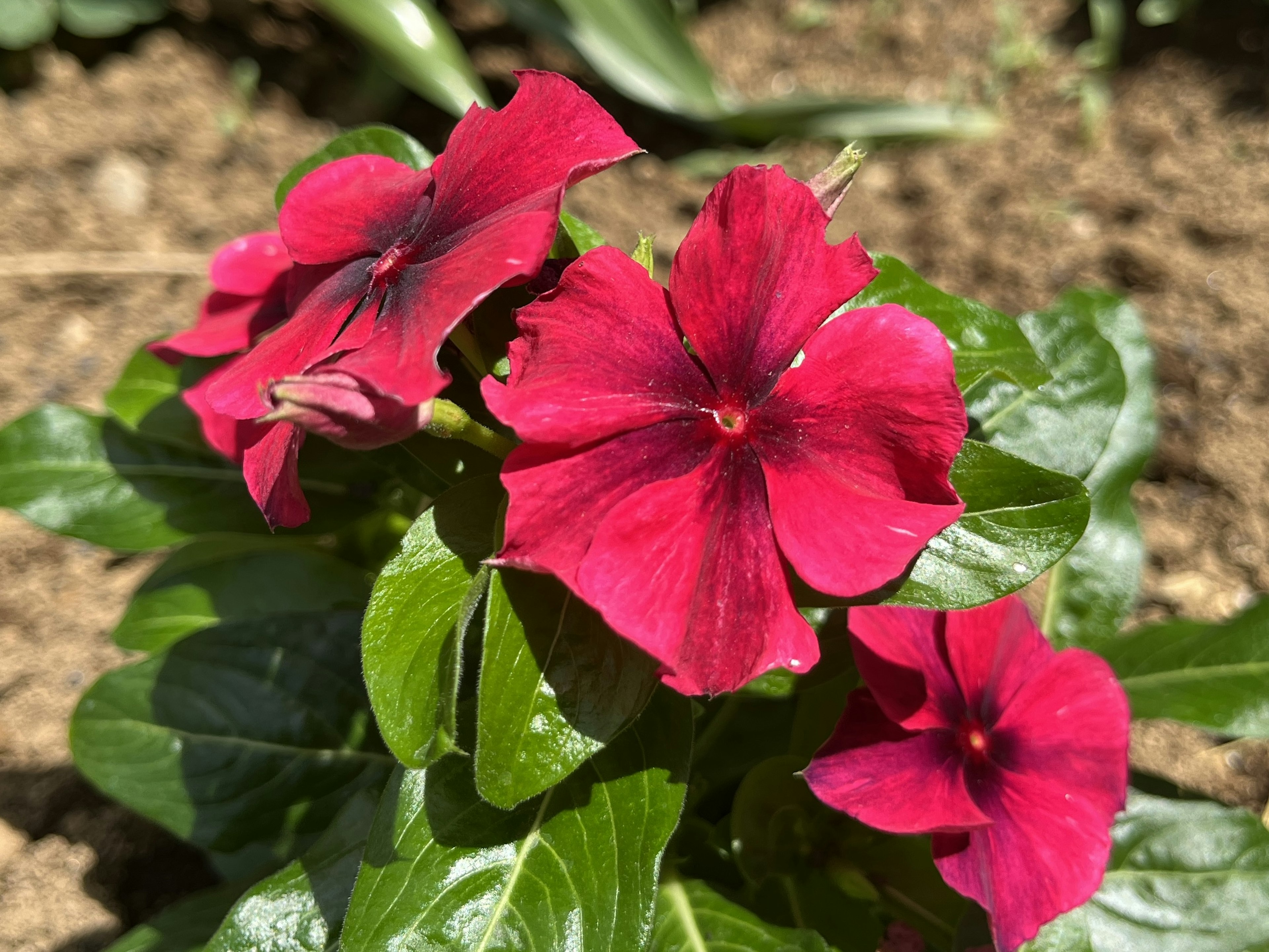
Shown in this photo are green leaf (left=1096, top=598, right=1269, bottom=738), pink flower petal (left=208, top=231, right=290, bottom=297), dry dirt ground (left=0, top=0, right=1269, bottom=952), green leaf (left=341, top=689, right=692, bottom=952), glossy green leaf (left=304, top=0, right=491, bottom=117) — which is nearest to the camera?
green leaf (left=341, top=689, right=692, bottom=952)

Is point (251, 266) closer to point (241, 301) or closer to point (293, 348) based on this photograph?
point (241, 301)

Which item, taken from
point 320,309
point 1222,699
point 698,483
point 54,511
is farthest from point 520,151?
point 1222,699

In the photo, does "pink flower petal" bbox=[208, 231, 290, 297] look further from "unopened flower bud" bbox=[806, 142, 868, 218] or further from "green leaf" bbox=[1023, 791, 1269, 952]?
"green leaf" bbox=[1023, 791, 1269, 952]

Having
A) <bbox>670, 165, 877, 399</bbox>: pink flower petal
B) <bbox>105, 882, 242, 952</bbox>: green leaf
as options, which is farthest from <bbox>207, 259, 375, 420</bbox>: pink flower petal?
<bbox>105, 882, 242, 952</bbox>: green leaf

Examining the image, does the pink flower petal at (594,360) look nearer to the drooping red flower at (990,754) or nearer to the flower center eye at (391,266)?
the flower center eye at (391,266)

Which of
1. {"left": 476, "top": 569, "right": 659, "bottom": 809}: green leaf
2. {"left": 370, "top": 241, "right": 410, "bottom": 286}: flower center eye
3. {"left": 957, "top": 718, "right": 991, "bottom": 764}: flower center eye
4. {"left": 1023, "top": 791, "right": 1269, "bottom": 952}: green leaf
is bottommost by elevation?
{"left": 1023, "top": 791, "right": 1269, "bottom": 952}: green leaf
